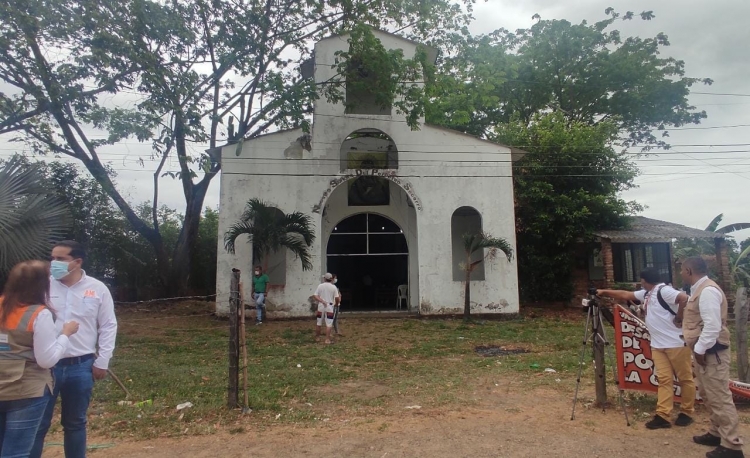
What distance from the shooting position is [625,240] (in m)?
16.2

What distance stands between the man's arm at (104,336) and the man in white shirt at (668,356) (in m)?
5.02

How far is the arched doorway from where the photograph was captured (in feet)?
58.5

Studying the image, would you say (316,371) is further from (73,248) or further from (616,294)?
(73,248)

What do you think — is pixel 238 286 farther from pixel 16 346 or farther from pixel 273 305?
pixel 273 305

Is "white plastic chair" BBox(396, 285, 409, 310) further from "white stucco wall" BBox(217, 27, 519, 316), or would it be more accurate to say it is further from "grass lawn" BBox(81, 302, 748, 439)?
"grass lawn" BBox(81, 302, 748, 439)

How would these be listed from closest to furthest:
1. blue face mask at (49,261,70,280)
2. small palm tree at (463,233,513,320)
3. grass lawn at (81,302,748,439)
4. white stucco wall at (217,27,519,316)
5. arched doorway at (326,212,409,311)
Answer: blue face mask at (49,261,70,280) < grass lawn at (81,302,748,439) < small palm tree at (463,233,513,320) < white stucco wall at (217,27,519,316) < arched doorway at (326,212,409,311)

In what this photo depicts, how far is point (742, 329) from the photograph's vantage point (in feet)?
19.0

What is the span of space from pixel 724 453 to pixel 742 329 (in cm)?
225

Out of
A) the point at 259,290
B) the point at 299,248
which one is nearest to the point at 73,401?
the point at 259,290

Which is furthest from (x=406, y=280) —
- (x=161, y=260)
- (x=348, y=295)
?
(x=161, y=260)

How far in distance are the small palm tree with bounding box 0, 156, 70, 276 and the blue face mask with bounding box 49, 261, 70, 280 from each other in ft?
22.1

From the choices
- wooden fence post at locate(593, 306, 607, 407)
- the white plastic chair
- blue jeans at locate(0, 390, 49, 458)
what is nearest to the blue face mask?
blue jeans at locate(0, 390, 49, 458)

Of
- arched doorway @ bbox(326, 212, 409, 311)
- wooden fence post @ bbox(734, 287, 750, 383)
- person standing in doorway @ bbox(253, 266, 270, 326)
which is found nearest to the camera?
wooden fence post @ bbox(734, 287, 750, 383)

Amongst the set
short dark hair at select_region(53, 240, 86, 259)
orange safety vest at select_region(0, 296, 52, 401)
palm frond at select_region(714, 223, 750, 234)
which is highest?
palm frond at select_region(714, 223, 750, 234)
